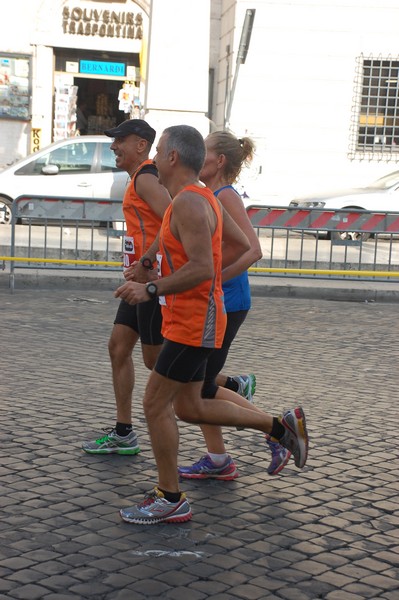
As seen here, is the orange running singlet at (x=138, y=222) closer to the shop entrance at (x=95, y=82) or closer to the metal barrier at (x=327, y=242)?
the metal barrier at (x=327, y=242)

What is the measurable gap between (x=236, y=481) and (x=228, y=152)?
1646 mm

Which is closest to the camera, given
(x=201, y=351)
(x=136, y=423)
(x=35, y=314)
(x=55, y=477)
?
(x=201, y=351)

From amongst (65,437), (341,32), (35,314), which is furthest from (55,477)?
(341,32)

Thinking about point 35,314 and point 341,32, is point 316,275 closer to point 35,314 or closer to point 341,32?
point 35,314

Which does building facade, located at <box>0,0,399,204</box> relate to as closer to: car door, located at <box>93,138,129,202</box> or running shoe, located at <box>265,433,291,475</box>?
car door, located at <box>93,138,129,202</box>

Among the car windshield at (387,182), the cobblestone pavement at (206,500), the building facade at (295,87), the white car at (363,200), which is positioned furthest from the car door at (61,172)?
the cobblestone pavement at (206,500)

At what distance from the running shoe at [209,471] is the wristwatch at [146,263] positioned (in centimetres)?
101

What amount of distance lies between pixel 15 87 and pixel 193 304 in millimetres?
22817

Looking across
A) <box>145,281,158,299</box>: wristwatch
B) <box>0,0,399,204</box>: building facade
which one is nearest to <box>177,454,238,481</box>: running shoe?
<box>145,281,158,299</box>: wristwatch

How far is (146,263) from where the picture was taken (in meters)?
5.29

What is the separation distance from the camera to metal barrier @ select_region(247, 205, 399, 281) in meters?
13.6

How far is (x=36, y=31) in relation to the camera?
26.2 m

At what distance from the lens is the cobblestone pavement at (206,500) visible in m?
4.08

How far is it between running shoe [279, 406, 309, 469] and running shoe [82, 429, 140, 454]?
0.99 meters
